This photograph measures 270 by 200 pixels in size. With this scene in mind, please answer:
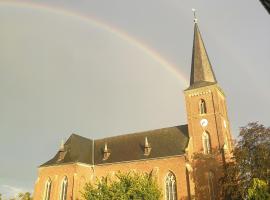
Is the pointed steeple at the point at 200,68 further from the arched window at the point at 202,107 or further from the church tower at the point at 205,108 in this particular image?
the arched window at the point at 202,107

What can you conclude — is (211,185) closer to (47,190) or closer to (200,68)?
(200,68)

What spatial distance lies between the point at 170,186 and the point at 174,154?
166 inches

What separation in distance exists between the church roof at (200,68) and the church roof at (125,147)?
715cm

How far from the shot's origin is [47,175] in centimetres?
4456

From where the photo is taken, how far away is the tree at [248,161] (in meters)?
29.9

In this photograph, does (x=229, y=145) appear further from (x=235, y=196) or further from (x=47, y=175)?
(x=47, y=175)

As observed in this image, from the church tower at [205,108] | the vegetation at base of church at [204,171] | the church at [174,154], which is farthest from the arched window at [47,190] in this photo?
the church tower at [205,108]

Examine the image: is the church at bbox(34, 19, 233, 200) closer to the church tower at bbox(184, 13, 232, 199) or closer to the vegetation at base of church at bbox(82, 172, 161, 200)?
the church tower at bbox(184, 13, 232, 199)

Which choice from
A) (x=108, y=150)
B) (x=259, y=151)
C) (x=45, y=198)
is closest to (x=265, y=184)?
(x=259, y=151)

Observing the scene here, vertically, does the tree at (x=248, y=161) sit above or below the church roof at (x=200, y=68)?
below

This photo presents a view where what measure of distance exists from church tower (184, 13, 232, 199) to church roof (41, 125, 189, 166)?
7.57 ft

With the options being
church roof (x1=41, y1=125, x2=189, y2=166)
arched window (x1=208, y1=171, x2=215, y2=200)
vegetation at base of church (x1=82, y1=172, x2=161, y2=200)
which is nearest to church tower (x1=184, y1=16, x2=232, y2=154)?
church roof (x1=41, y1=125, x2=189, y2=166)

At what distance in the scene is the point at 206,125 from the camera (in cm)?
3997

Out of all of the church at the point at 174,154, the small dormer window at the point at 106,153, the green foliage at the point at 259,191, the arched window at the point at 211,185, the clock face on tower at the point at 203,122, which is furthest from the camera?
the small dormer window at the point at 106,153
